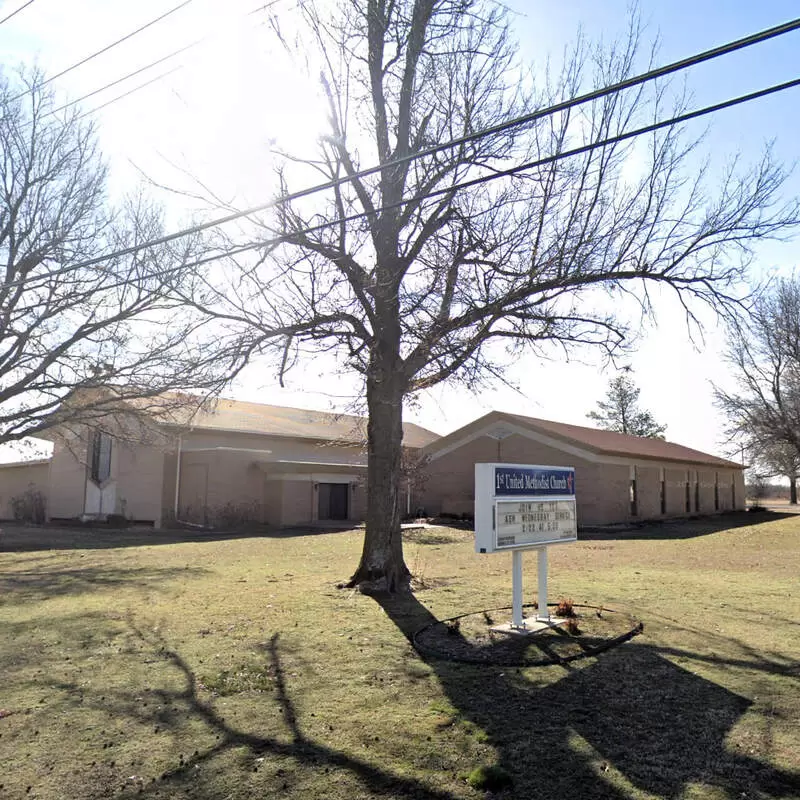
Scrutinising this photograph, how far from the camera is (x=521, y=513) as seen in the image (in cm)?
955

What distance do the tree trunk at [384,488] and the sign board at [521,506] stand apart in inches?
134

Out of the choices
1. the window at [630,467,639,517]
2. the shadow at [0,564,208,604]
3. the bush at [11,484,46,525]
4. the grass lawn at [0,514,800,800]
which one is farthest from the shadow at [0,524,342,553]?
the window at [630,467,639,517]

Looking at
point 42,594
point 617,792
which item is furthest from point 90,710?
point 42,594

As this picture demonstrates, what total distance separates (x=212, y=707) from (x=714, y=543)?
22.2m

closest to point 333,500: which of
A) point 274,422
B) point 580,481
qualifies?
point 274,422

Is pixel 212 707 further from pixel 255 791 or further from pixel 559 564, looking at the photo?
pixel 559 564

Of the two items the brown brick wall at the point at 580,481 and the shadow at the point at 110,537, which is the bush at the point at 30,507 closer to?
the shadow at the point at 110,537

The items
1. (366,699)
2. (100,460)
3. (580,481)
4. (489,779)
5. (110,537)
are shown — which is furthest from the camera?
A: (100,460)

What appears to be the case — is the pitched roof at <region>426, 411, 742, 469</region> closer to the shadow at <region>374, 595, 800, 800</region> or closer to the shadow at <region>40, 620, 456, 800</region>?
the shadow at <region>374, 595, 800, 800</region>

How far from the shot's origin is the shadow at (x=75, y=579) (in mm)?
13188

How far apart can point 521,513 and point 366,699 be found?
3.60 meters

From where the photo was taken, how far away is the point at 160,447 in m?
31.2

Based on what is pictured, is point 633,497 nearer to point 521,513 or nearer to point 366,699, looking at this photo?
point 521,513

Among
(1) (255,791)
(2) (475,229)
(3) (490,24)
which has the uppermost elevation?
(3) (490,24)
